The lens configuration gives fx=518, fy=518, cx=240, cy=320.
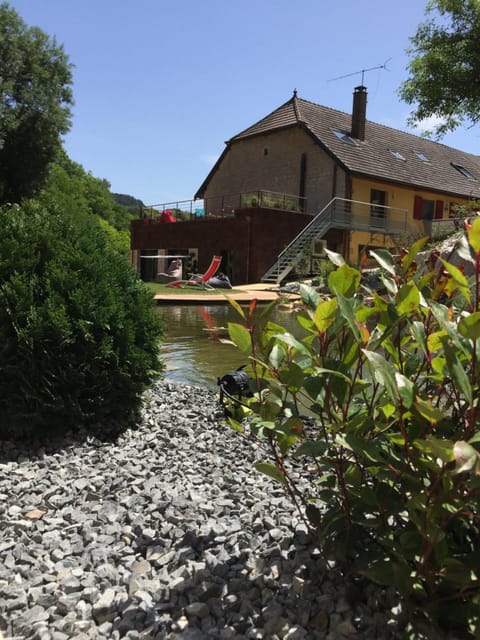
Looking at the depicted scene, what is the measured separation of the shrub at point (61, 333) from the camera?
312 cm

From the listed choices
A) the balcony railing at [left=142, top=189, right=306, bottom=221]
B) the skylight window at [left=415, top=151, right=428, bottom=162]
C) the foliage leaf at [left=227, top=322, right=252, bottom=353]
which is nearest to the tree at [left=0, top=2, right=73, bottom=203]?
the balcony railing at [left=142, top=189, right=306, bottom=221]

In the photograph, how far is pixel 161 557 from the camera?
79.7 inches

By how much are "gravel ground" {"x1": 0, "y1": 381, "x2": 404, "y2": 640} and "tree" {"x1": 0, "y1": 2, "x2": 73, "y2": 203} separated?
2916cm

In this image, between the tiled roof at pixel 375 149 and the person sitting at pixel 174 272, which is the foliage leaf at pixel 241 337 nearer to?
the person sitting at pixel 174 272

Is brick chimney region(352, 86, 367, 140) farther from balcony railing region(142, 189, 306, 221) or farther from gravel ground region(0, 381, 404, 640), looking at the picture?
gravel ground region(0, 381, 404, 640)

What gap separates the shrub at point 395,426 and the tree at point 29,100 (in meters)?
30.3

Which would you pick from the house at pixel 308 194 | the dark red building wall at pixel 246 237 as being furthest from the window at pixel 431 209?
the dark red building wall at pixel 246 237

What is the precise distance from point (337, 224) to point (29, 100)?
61.3ft

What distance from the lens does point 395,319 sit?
140 centimetres

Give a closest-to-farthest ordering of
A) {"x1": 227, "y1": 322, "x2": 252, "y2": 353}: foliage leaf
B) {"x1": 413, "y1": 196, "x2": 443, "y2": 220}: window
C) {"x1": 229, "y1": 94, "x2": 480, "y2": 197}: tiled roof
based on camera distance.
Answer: {"x1": 227, "y1": 322, "x2": 252, "y2": 353}: foliage leaf
{"x1": 229, "y1": 94, "x2": 480, "y2": 197}: tiled roof
{"x1": 413, "y1": 196, "x2": 443, "y2": 220}: window

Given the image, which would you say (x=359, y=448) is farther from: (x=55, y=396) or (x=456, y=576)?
(x=55, y=396)

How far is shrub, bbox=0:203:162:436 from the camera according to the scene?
3.12 metres

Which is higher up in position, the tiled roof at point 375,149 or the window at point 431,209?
the tiled roof at point 375,149

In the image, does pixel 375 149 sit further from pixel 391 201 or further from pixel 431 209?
pixel 431 209
